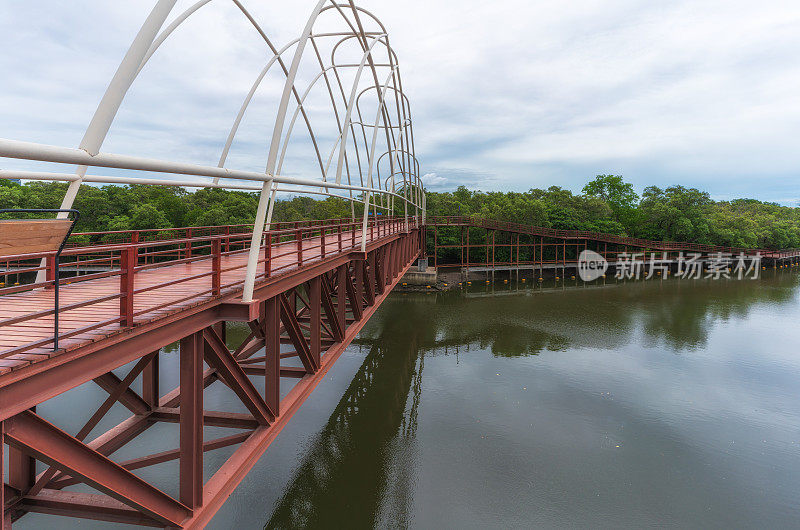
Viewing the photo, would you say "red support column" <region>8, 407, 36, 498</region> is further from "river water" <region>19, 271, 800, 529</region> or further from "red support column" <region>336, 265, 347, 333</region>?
"red support column" <region>336, 265, 347, 333</region>

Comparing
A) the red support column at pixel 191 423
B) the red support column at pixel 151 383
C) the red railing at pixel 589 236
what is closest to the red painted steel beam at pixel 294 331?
the red support column at pixel 191 423

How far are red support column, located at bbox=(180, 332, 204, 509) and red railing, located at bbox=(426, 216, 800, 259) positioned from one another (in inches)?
2139

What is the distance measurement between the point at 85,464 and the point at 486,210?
270ft

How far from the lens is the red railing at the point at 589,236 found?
63.6 m

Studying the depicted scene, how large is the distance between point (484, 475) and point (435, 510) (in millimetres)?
2598

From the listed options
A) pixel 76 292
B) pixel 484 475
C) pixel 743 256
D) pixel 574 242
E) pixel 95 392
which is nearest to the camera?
pixel 76 292

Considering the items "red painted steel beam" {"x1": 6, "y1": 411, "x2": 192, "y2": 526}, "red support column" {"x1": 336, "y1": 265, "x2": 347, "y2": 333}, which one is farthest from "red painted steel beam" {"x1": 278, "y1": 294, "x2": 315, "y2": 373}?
"red painted steel beam" {"x1": 6, "y1": 411, "x2": 192, "y2": 526}

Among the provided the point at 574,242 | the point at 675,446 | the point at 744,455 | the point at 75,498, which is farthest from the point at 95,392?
the point at 574,242

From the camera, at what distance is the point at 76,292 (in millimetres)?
9297

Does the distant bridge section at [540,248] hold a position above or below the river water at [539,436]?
above

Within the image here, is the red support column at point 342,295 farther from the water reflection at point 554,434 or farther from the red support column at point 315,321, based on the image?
the water reflection at point 554,434

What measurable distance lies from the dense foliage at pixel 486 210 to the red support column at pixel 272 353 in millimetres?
52940

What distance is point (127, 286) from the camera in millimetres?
6230

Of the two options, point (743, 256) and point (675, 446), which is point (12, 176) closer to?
point (675, 446)
